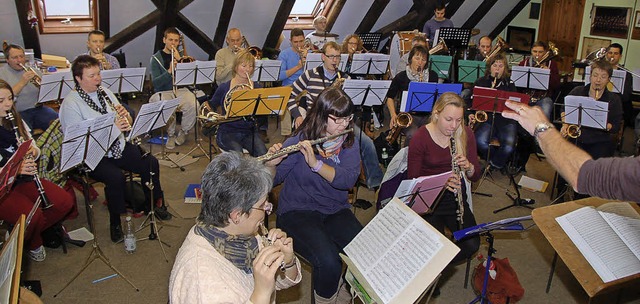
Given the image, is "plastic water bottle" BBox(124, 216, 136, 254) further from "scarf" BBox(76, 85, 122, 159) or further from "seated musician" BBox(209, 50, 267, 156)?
"seated musician" BBox(209, 50, 267, 156)

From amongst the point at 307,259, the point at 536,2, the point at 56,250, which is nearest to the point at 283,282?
the point at 307,259

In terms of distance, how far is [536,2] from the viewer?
11.6 m

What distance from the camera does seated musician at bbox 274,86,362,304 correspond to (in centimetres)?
339

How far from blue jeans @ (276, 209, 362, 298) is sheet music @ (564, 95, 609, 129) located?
307cm

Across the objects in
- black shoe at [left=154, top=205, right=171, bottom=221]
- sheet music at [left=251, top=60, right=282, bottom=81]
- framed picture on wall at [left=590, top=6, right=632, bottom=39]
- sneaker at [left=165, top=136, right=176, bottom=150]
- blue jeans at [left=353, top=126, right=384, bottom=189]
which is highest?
framed picture on wall at [left=590, top=6, right=632, bottom=39]

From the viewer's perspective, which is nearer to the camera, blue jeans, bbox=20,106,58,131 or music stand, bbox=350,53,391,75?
blue jeans, bbox=20,106,58,131

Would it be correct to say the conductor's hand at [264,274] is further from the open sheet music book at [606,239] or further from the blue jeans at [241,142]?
the blue jeans at [241,142]

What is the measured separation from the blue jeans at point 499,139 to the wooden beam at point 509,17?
6.37 metres

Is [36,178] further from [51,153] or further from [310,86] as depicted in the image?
[310,86]

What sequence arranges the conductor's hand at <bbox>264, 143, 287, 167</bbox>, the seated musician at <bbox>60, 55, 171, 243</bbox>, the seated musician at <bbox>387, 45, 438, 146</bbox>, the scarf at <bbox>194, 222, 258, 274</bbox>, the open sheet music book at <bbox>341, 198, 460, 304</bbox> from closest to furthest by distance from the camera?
the scarf at <bbox>194, 222, 258, 274</bbox> → the open sheet music book at <bbox>341, 198, 460, 304</bbox> → the conductor's hand at <bbox>264, 143, 287, 167</bbox> → the seated musician at <bbox>60, 55, 171, 243</bbox> → the seated musician at <bbox>387, 45, 438, 146</bbox>

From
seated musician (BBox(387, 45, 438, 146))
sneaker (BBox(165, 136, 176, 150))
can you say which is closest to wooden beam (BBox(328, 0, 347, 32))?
seated musician (BBox(387, 45, 438, 146))

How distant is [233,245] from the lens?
2.21m

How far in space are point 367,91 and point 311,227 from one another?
8.39ft

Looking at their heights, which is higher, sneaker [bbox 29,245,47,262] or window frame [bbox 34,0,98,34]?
window frame [bbox 34,0,98,34]
